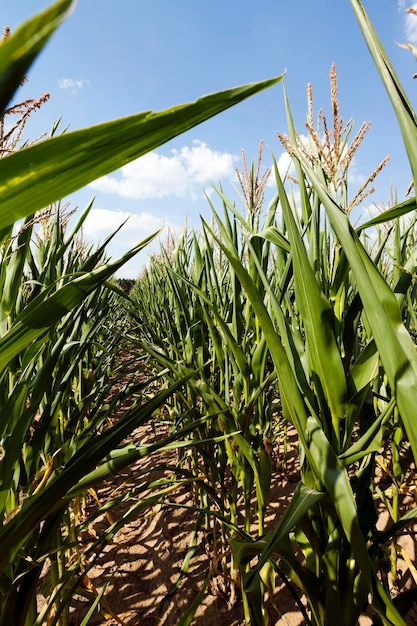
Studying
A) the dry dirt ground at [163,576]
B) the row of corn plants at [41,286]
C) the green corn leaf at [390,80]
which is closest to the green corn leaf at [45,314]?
the row of corn plants at [41,286]

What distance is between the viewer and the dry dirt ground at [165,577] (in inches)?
39.8

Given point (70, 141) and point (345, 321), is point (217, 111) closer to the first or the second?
point (70, 141)

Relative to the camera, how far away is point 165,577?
1178 mm

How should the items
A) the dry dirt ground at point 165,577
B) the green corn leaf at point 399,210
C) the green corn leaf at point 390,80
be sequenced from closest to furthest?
the green corn leaf at point 390,80, the green corn leaf at point 399,210, the dry dirt ground at point 165,577

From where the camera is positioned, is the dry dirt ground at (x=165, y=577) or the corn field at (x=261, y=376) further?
the dry dirt ground at (x=165, y=577)

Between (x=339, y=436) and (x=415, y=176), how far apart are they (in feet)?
1.29

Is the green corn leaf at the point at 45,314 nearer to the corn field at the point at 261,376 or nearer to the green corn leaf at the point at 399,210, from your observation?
the corn field at the point at 261,376

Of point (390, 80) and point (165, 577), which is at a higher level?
point (390, 80)

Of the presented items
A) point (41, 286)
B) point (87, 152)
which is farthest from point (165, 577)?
point (87, 152)

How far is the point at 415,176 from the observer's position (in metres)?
0.33

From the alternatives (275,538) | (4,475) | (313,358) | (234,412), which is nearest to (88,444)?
(4,475)

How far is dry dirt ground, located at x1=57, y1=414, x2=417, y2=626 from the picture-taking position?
1.01m

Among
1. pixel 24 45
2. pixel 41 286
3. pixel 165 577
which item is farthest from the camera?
pixel 165 577

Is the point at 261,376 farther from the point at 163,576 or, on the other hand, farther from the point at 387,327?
the point at 163,576
